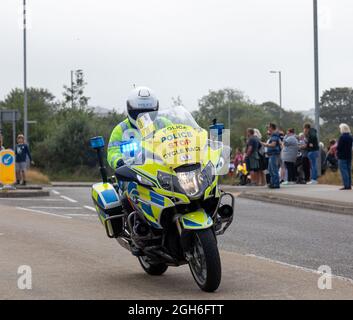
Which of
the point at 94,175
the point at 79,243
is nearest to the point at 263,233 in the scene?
the point at 79,243

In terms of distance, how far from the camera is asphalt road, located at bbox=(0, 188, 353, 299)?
851 centimetres

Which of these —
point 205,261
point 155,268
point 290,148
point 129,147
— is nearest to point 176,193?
point 205,261

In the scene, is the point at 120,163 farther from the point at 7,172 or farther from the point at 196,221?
the point at 7,172

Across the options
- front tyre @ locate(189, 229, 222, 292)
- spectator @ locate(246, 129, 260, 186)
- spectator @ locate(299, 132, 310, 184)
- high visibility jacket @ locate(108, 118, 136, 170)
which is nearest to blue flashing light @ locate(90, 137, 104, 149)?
high visibility jacket @ locate(108, 118, 136, 170)

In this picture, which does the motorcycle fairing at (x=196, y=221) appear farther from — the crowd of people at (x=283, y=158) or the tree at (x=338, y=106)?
the tree at (x=338, y=106)

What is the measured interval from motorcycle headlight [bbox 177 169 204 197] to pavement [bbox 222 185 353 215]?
9.86 meters

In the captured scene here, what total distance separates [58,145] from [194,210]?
47.6 meters

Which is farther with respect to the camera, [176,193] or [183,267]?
[183,267]

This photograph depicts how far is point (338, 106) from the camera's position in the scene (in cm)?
9638

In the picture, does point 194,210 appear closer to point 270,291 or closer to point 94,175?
point 270,291

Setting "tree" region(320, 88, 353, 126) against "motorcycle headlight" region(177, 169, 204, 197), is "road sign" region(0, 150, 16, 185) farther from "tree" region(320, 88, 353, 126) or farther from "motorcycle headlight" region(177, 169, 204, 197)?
"tree" region(320, 88, 353, 126)

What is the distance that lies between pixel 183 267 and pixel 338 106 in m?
87.8

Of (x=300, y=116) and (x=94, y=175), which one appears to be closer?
(x=94, y=175)
